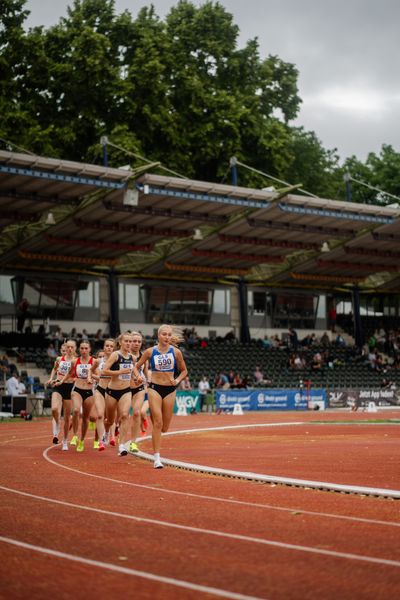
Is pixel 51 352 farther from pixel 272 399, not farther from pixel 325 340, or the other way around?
pixel 325 340

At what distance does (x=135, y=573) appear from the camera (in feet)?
23.7

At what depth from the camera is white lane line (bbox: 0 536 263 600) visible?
6586 mm

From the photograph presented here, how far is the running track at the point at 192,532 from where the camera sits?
6.87m

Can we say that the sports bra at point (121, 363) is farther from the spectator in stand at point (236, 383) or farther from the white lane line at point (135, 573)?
the spectator in stand at point (236, 383)

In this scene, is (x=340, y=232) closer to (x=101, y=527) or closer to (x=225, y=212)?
(x=225, y=212)

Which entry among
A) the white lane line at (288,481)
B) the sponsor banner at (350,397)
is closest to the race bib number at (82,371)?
the white lane line at (288,481)

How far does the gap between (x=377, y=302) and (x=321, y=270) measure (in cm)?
1173

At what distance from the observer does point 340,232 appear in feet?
189

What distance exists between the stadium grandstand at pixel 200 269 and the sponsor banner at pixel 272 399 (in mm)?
2423

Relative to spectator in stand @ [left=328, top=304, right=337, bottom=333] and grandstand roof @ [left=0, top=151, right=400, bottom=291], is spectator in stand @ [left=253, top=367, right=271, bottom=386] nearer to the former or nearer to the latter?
grandstand roof @ [left=0, top=151, right=400, bottom=291]

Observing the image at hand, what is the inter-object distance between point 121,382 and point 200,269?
40504 mm

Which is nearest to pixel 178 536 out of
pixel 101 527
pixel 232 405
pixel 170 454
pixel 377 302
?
pixel 101 527

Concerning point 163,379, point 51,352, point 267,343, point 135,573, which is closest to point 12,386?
point 51,352

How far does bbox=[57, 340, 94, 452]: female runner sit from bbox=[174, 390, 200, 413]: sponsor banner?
23385 millimetres
